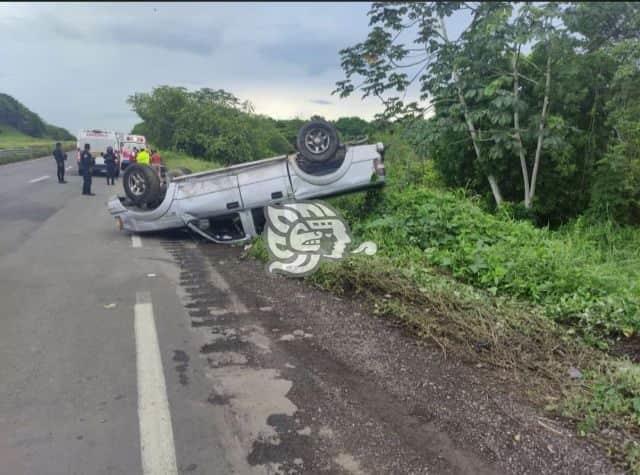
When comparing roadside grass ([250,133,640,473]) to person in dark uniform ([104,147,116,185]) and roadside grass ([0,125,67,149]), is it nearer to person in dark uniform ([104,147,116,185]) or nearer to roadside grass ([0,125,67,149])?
roadside grass ([0,125,67,149])

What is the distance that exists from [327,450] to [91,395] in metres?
1.56

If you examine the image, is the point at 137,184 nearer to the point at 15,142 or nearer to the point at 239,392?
the point at 239,392

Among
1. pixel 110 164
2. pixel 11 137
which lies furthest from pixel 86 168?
pixel 110 164

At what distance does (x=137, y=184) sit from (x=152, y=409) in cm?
579

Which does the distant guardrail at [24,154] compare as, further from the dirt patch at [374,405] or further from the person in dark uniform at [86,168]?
the dirt patch at [374,405]

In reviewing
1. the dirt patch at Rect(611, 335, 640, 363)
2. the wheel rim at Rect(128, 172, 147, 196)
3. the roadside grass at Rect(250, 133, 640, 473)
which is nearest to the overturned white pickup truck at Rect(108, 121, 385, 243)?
the wheel rim at Rect(128, 172, 147, 196)

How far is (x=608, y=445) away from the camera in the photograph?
2551mm

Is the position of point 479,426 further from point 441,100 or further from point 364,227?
point 441,100

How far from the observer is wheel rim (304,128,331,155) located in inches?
292

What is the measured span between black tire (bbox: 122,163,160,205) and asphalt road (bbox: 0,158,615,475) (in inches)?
110

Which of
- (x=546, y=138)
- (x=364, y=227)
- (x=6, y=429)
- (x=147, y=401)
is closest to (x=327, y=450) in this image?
(x=147, y=401)

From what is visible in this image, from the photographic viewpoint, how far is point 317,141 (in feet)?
24.5

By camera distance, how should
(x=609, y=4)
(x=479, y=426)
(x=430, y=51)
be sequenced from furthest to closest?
(x=430, y=51) → (x=609, y=4) → (x=479, y=426)

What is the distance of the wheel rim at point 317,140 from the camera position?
7.42m
